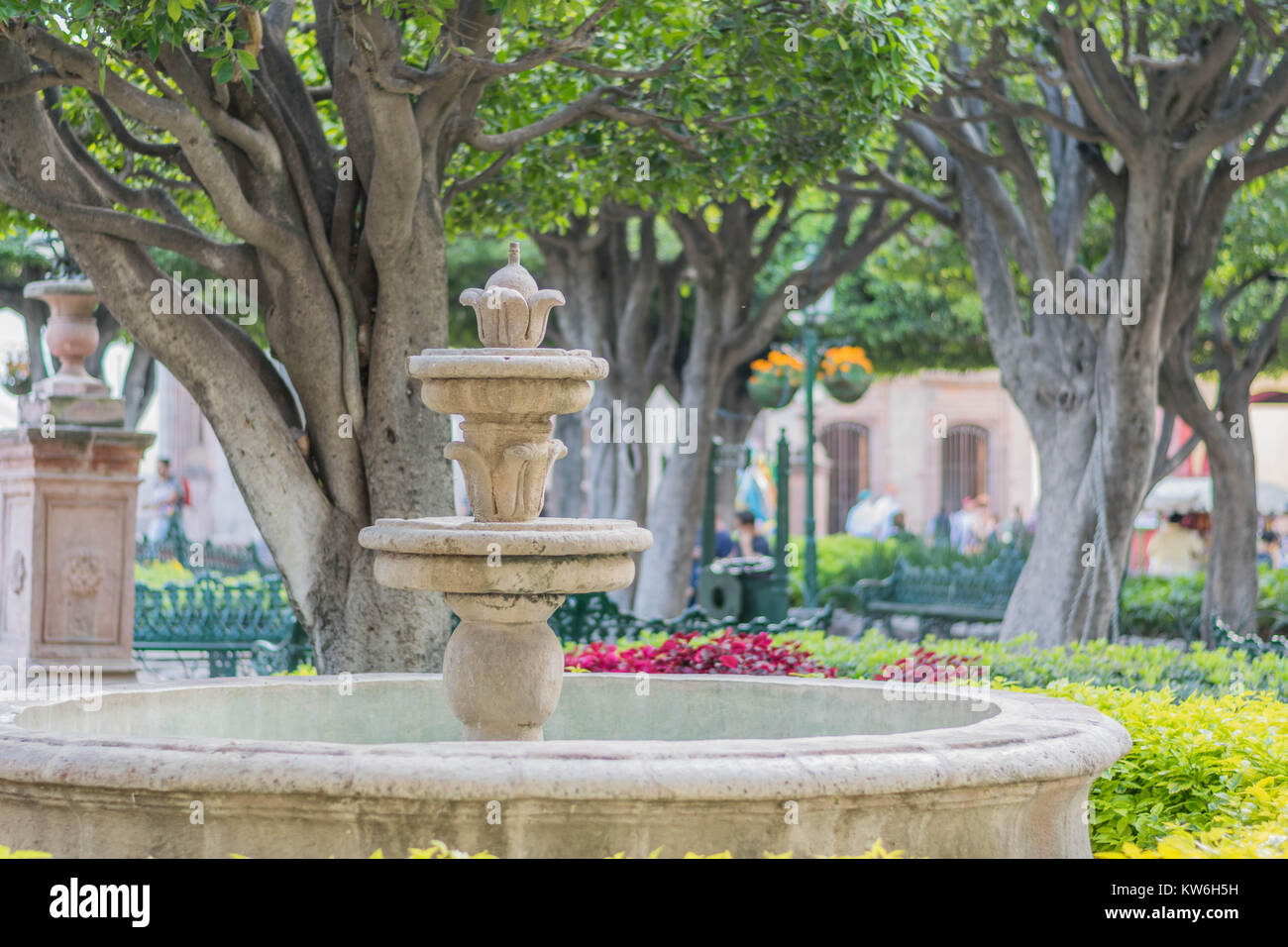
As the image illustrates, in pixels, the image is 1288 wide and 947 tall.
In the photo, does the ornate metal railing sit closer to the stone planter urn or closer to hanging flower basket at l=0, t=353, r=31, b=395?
hanging flower basket at l=0, t=353, r=31, b=395

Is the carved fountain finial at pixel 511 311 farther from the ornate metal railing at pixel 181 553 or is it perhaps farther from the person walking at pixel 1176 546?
the person walking at pixel 1176 546

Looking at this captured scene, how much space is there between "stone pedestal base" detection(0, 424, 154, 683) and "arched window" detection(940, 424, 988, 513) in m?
32.4

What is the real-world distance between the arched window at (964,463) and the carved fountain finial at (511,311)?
117 feet

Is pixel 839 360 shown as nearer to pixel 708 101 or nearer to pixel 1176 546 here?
pixel 708 101

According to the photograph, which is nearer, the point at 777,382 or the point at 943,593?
the point at 777,382

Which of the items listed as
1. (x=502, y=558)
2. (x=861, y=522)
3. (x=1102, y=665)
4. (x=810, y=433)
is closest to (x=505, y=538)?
(x=502, y=558)

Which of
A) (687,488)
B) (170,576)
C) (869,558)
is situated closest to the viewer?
(687,488)

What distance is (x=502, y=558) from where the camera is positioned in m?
5.33

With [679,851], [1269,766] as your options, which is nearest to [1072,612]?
[1269,766]

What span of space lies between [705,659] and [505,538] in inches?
137

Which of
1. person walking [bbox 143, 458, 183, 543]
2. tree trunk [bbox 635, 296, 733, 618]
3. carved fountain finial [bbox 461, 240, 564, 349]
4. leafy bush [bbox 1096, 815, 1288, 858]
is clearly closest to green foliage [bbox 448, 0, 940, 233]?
carved fountain finial [bbox 461, 240, 564, 349]

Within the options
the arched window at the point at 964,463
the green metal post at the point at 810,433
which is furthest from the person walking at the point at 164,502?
the arched window at the point at 964,463

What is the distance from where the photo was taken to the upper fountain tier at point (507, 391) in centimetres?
547
